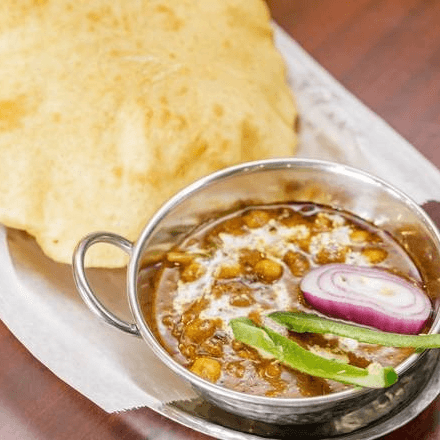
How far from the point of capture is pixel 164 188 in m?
2.41

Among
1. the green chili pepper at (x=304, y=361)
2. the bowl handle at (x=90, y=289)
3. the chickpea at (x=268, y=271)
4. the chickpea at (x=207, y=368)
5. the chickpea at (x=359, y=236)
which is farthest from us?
the chickpea at (x=359, y=236)

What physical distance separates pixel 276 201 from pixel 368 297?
506 millimetres

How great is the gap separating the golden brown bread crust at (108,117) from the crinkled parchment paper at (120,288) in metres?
0.09

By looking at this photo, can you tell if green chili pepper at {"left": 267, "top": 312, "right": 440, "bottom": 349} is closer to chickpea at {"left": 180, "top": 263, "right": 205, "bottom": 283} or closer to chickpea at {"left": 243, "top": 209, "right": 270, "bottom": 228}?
chickpea at {"left": 180, "top": 263, "right": 205, "bottom": 283}

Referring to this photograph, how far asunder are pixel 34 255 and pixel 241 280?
654mm

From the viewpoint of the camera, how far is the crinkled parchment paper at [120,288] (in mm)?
2127

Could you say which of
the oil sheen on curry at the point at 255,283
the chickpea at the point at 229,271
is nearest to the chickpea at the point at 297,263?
the oil sheen on curry at the point at 255,283

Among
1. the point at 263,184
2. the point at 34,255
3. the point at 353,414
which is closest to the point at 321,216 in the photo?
the point at 263,184

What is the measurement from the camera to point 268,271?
2.15 meters

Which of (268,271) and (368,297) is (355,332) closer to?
(368,297)

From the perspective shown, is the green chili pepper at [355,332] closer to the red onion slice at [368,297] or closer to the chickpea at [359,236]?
the red onion slice at [368,297]

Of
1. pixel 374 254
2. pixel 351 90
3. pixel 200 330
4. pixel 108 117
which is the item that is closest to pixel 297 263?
pixel 374 254

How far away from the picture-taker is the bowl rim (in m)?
1.82

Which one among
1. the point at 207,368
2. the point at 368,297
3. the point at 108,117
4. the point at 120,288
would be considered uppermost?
the point at 108,117
